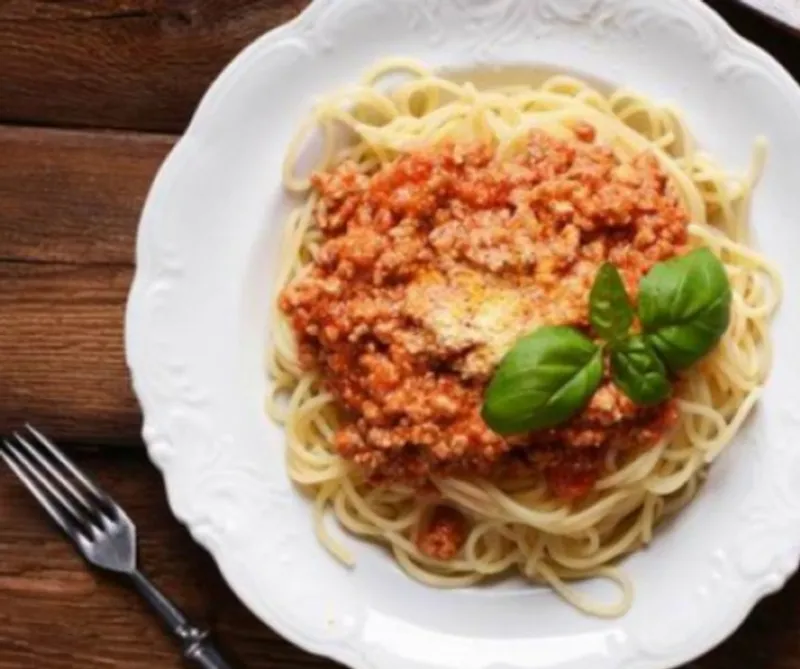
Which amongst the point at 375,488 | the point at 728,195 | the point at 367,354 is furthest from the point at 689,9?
the point at 375,488

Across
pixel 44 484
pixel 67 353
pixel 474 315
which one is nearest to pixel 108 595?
pixel 44 484

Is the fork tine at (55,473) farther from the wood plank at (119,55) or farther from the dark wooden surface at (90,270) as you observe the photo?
the wood plank at (119,55)

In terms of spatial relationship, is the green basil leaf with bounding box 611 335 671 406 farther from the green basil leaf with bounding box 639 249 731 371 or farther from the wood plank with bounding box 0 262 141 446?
the wood plank with bounding box 0 262 141 446

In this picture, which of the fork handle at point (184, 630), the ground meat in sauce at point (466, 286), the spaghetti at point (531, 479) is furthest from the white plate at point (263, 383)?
the fork handle at point (184, 630)

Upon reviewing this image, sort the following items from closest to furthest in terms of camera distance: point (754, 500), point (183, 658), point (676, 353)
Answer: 1. point (676, 353)
2. point (754, 500)
3. point (183, 658)

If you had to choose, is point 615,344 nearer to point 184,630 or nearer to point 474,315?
point 474,315

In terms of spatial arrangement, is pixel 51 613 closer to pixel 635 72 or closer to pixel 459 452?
pixel 459 452
